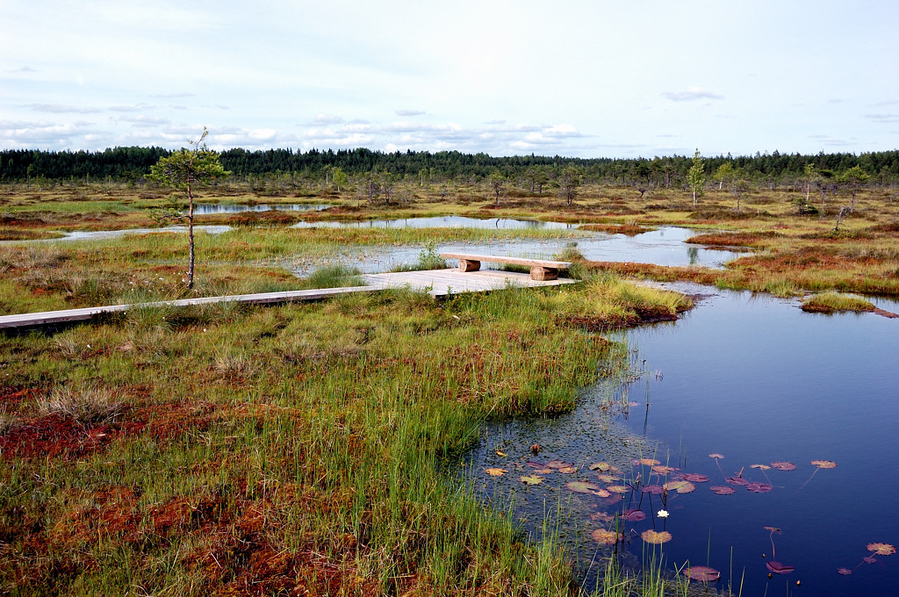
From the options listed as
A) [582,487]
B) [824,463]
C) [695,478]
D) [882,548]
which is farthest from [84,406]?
[824,463]

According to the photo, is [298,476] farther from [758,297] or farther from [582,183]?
[582,183]

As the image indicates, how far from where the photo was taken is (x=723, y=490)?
19.7ft

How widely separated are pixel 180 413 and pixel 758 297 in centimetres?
1555

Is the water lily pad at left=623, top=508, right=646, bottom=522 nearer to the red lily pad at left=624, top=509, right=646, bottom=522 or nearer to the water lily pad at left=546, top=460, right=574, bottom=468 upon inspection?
the red lily pad at left=624, top=509, right=646, bottom=522

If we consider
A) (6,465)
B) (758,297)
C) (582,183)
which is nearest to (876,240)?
(758,297)

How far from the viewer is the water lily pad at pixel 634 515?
541 cm

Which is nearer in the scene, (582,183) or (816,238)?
(816,238)

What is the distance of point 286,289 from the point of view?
13.8 m

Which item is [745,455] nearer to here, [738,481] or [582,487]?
[738,481]

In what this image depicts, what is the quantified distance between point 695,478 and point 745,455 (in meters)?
1.06

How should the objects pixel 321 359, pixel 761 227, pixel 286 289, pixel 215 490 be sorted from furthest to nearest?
pixel 761 227 < pixel 286 289 < pixel 321 359 < pixel 215 490

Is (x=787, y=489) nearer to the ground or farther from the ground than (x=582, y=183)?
nearer to the ground

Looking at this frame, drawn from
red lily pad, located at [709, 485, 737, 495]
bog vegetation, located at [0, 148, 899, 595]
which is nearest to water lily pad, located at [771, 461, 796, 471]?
red lily pad, located at [709, 485, 737, 495]

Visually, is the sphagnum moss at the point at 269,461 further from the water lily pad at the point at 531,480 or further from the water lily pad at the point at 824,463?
the water lily pad at the point at 824,463
